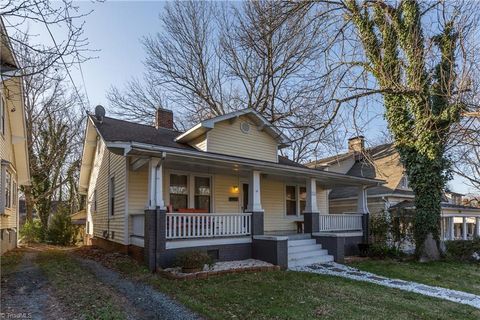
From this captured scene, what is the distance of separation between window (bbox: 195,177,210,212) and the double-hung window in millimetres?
4270

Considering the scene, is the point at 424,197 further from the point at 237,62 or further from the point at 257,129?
the point at 237,62

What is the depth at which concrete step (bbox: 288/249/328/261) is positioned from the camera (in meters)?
10.6

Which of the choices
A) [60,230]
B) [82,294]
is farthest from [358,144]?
[60,230]

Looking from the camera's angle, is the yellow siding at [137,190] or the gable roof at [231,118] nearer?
the yellow siding at [137,190]

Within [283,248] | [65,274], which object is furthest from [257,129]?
[65,274]

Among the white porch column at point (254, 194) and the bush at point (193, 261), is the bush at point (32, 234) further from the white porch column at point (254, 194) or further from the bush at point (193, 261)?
the bush at point (193, 261)

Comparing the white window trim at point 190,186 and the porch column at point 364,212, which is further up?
the white window trim at point 190,186

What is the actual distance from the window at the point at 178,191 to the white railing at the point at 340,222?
17.2 ft

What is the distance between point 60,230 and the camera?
64.3 ft

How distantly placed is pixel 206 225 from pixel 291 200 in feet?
22.0

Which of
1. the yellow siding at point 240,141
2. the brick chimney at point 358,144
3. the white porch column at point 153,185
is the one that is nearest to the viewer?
the white porch column at point 153,185

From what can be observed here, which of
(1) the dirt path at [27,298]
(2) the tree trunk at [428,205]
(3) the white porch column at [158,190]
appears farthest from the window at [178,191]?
(2) the tree trunk at [428,205]

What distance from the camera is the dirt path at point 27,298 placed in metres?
5.15

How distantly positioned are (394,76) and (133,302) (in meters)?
6.82
